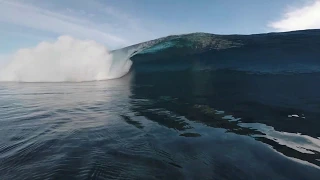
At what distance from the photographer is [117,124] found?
530 centimetres

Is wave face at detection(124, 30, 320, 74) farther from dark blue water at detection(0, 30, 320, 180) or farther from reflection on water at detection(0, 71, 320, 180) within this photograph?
reflection on water at detection(0, 71, 320, 180)

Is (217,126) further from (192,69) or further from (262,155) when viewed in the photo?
(192,69)

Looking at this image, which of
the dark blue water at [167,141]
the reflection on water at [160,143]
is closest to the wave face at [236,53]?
the dark blue water at [167,141]

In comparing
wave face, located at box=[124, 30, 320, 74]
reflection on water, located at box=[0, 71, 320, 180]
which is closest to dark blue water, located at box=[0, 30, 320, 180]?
reflection on water, located at box=[0, 71, 320, 180]

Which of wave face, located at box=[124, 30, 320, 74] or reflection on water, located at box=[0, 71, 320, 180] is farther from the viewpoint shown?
wave face, located at box=[124, 30, 320, 74]

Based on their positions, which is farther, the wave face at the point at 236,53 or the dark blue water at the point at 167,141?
the wave face at the point at 236,53

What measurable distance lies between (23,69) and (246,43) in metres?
24.6

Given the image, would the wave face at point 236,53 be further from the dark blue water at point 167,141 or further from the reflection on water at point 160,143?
the reflection on water at point 160,143

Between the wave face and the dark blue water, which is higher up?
the wave face

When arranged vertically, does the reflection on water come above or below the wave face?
below

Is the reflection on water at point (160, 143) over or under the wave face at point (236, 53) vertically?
under

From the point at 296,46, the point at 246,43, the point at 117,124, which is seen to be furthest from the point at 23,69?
the point at 296,46

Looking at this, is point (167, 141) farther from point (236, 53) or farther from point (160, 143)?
point (236, 53)

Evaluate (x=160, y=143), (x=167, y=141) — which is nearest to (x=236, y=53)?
(x=167, y=141)
